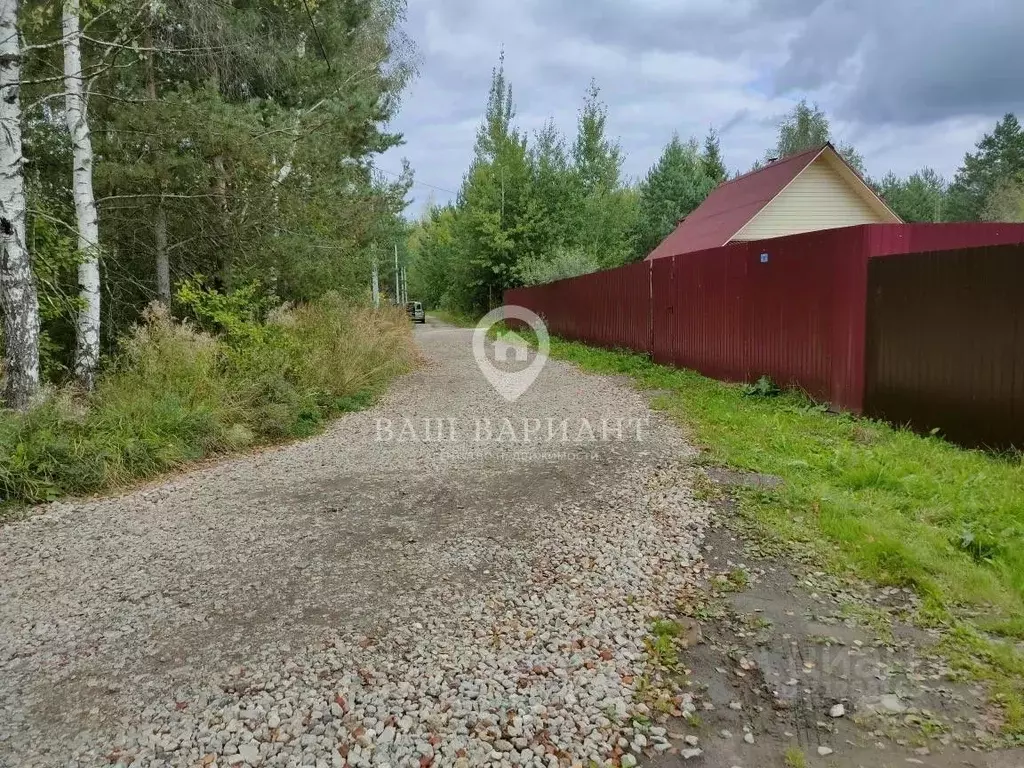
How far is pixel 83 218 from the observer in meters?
7.24

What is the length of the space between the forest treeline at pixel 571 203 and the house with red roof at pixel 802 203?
6.63 m

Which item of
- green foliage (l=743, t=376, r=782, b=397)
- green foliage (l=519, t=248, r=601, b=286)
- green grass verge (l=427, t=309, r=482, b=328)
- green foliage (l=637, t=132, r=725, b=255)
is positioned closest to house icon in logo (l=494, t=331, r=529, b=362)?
green foliage (l=519, t=248, r=601, b=286)

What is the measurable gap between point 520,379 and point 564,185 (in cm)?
1850

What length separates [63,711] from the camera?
7.36ft

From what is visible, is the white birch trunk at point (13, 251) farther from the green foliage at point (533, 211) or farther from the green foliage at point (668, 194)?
the green foliage at point (668, 194)

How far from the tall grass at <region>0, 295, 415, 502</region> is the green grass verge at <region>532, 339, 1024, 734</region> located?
14.8ft

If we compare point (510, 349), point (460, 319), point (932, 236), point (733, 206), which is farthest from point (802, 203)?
point (460, 319)

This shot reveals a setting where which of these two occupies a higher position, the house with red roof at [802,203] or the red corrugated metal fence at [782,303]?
the house with red roof at [802,203]

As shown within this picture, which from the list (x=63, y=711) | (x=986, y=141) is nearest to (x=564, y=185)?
(x=63, y=711)

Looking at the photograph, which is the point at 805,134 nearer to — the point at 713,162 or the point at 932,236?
the point at 713,162

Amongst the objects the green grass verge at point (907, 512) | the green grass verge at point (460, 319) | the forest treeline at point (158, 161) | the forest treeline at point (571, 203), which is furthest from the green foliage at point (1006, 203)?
the forest treeline at point (158, 161)

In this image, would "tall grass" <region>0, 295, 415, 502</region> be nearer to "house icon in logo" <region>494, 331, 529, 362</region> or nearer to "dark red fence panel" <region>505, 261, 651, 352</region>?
"house icon in logo" <region>494, 331, 529, 362</region>

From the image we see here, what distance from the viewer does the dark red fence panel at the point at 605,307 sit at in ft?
40.1

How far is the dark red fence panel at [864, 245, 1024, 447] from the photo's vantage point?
15.3 feet
